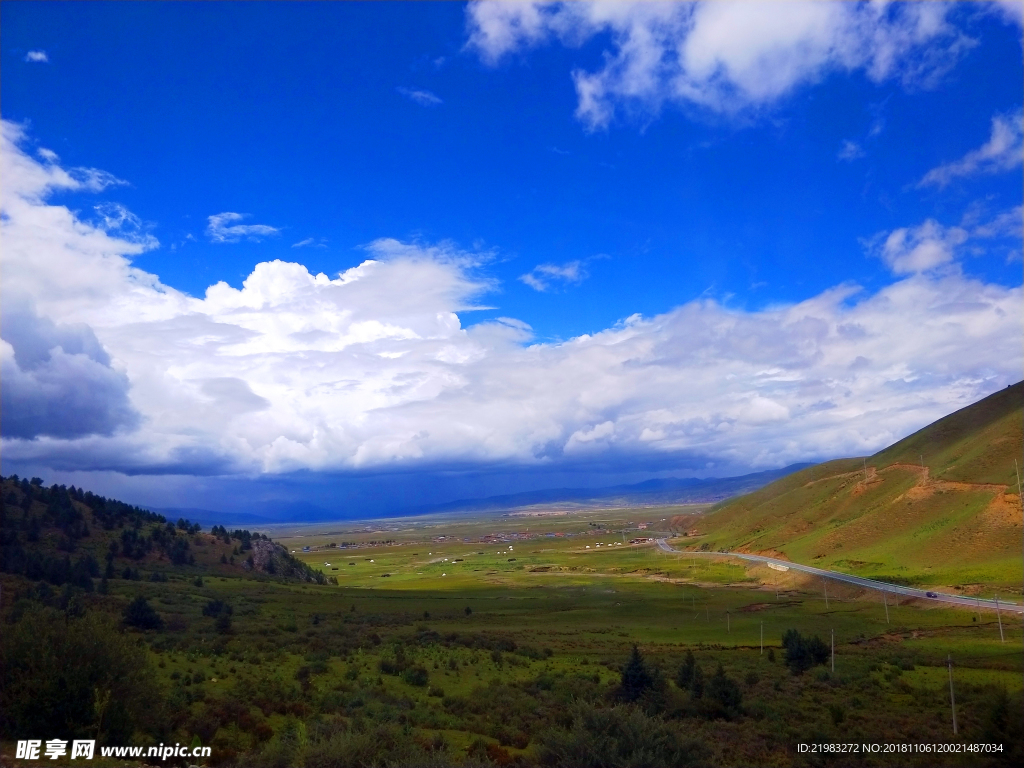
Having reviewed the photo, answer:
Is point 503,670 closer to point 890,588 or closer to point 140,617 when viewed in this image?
point 140,617

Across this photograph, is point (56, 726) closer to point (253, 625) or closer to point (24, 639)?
point (24, 639)

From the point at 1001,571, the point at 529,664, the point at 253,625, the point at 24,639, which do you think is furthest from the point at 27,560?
the point at 1001,571

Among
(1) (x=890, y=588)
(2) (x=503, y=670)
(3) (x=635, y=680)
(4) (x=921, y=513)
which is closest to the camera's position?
(3) (x=635, y=680)

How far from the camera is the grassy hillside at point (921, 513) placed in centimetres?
7588

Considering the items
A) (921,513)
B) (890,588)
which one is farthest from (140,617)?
(921,513)

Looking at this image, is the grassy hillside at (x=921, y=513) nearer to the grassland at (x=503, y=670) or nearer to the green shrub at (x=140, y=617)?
the grassland at (x=503, y=670)

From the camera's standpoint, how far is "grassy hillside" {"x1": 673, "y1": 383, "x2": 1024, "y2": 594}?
75.9 metres

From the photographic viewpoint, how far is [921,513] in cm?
9619

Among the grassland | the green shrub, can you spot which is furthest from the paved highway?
the green shrub

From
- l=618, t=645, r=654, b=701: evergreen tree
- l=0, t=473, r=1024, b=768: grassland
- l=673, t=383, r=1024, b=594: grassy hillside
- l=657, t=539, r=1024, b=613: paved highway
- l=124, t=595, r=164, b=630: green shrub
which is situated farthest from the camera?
l=673, t=383, r=1024, b=594: grassy hillside

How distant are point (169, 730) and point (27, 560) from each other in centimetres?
5092

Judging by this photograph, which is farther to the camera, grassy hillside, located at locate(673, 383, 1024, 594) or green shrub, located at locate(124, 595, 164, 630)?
grassy hillside, located at locate(673, 383, 1024, 594)

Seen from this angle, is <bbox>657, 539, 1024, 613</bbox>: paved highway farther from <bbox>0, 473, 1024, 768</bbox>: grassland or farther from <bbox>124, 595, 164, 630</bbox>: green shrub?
<bbox>124, 595, 164, 630</bbox>: green shrub

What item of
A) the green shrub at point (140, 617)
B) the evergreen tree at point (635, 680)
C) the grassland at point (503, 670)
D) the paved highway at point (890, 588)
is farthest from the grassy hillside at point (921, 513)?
the green shrub at point (140, 617)
